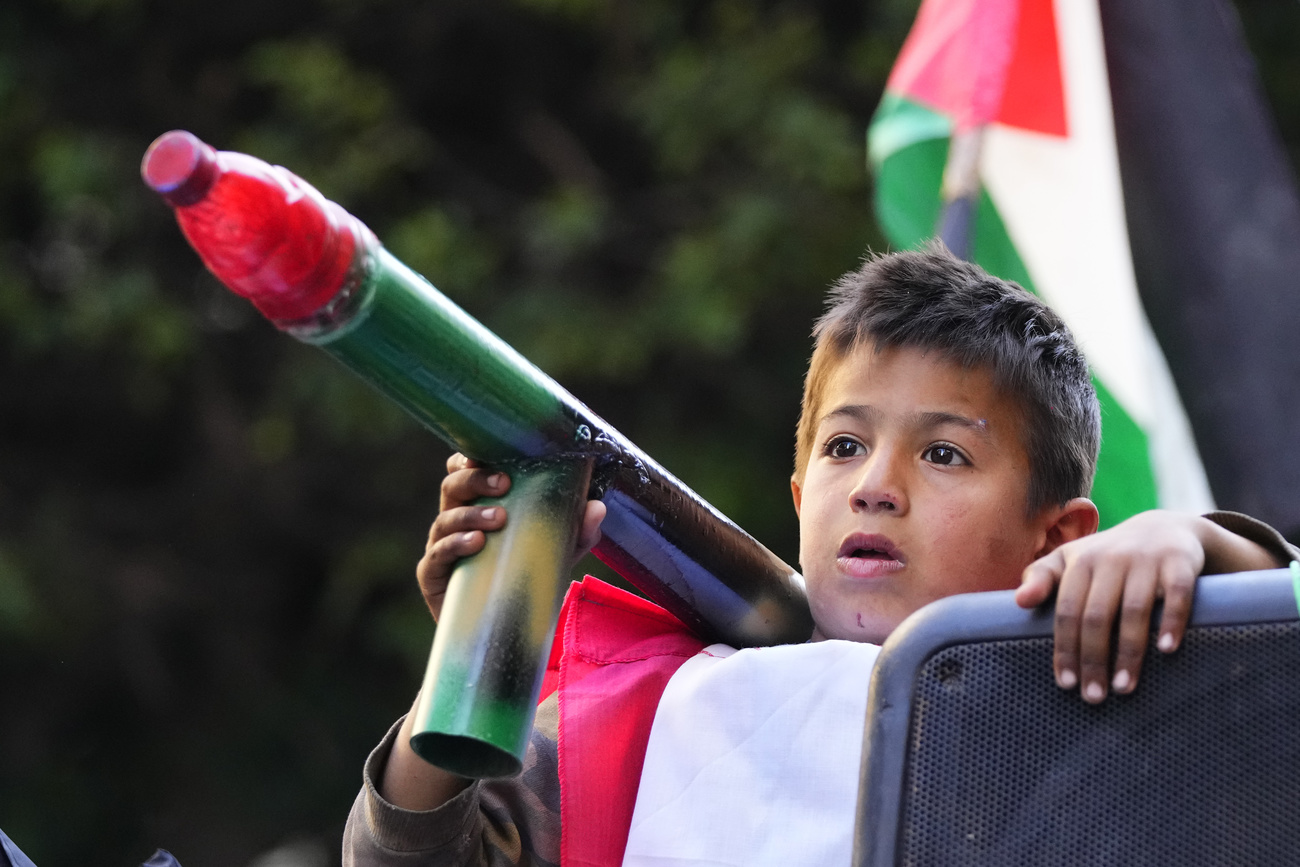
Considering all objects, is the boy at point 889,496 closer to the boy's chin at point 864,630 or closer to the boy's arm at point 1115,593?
the boy's chin at point 864,630

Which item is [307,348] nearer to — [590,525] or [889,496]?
[889,496]

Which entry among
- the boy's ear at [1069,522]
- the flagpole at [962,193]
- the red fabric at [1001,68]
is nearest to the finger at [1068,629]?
the boy's ear at [1069,522]

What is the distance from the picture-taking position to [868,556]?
1.33 meters

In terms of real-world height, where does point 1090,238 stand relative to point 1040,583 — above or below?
above

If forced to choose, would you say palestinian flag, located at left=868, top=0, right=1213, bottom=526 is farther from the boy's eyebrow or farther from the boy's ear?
the boy's eyebrow

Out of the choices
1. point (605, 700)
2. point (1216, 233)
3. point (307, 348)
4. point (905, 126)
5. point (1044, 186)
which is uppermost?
point (307, 348)

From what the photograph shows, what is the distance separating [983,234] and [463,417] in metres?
1.76

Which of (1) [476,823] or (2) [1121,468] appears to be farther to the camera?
(2) [1121,468]

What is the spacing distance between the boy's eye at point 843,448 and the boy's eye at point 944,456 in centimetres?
6

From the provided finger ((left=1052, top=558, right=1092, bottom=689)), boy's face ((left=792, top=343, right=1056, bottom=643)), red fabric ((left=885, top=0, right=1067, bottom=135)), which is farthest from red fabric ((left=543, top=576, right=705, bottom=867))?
red fabric ((left=885, top=0, right=1067, bottom=135))

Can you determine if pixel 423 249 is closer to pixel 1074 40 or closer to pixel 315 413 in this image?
pixel 315 413

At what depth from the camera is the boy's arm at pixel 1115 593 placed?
0.81 metres

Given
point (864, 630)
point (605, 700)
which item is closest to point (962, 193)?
point (864, 630)

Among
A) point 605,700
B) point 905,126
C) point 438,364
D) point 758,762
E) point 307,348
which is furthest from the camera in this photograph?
point 307,348
